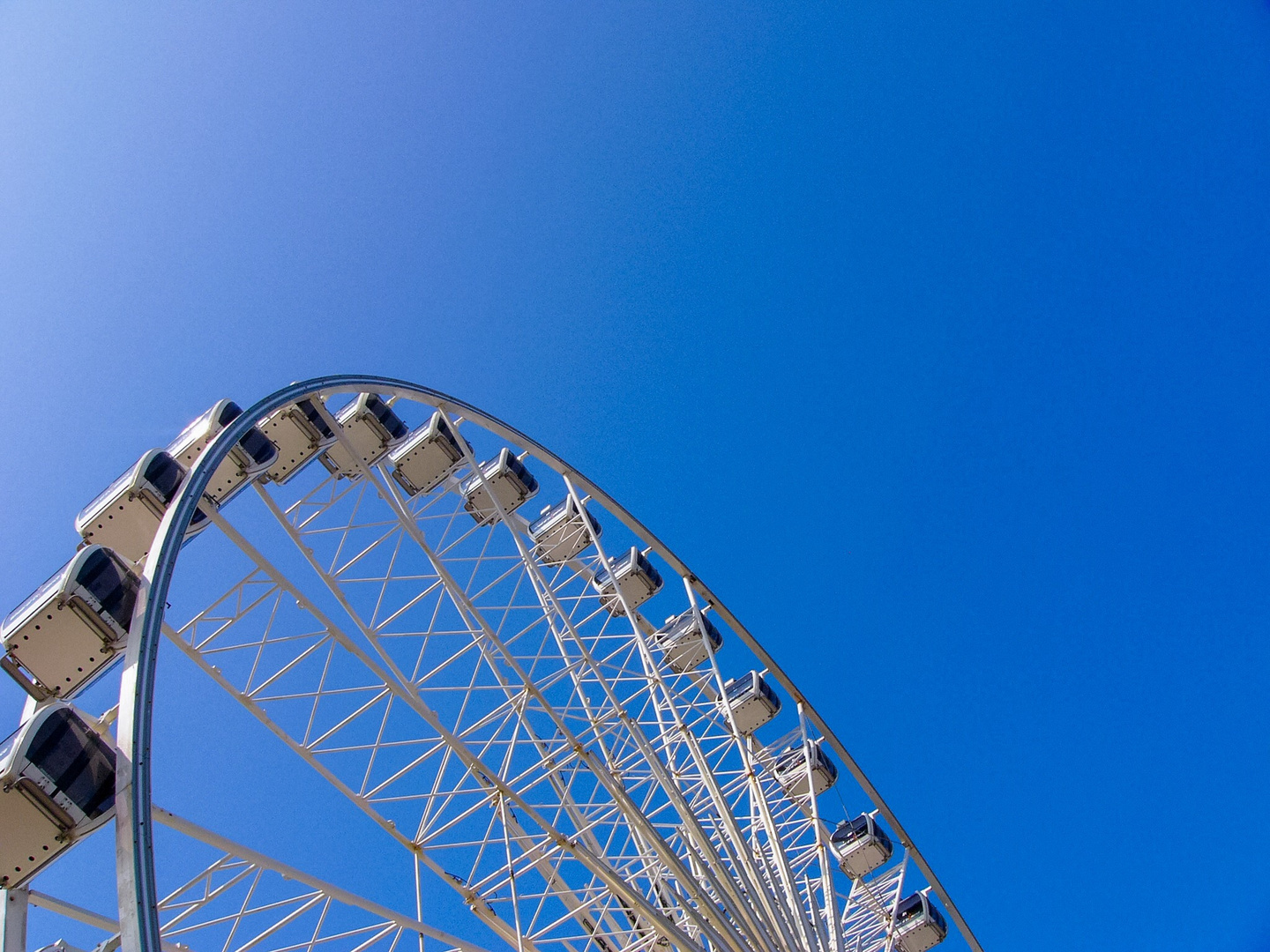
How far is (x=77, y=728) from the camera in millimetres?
8703

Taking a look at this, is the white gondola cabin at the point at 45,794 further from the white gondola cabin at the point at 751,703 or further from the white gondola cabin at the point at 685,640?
the white gondola cabin at the point at 751,703

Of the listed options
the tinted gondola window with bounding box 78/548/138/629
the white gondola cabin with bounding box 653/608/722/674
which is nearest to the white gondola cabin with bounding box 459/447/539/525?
the white gondola cabin with bounding box 653/608/722/674

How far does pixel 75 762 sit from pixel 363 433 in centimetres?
1048

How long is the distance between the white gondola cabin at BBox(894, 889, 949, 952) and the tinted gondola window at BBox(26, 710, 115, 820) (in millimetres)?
17984

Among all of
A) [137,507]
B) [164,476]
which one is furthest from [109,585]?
[164,476]

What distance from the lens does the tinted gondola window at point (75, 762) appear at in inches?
331

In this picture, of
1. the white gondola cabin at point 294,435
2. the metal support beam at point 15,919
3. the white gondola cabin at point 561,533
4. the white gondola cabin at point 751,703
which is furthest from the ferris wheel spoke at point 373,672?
the white gondola cabin at point 751,703

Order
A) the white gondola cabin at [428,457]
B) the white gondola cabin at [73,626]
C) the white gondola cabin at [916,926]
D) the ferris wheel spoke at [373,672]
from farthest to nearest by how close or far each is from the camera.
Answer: the white gondola cabin at [916,926] < the white gondola cabin at [428,457] < the ferris wheel spoke at [373,672] < the white gondola cabin at [73,626]

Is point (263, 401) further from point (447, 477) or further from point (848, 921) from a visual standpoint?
point (848, 921)

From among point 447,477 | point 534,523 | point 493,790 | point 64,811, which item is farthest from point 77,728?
point 534,523

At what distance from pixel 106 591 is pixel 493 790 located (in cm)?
620

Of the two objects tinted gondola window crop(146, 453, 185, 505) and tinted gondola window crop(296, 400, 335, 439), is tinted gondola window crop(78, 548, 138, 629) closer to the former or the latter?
tinted gondola window crop(146, 453, 185, 505)

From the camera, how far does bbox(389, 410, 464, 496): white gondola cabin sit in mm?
19438

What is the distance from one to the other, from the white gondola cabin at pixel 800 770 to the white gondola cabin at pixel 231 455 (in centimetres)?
1378
